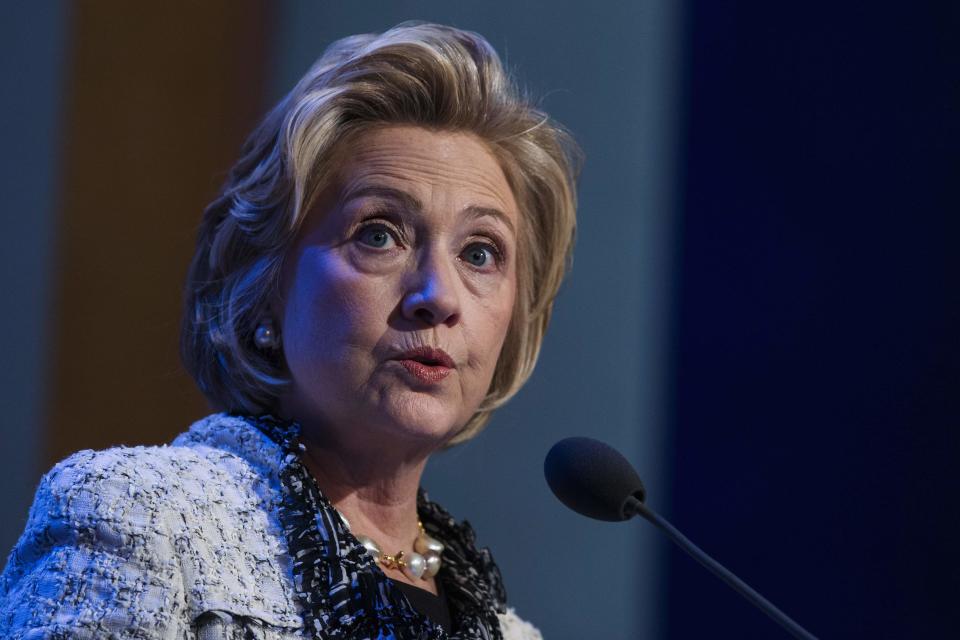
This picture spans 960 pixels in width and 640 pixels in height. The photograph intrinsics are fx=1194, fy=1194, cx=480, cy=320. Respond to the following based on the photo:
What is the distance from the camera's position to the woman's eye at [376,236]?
1.66 metres

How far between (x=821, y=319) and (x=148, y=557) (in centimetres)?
209

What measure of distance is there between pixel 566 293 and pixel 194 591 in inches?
81.0

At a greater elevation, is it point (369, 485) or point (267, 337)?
point (267, 337)

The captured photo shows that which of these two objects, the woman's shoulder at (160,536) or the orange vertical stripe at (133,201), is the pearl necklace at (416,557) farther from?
the orange vertical stripe at (133,201)

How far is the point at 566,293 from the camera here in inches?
131

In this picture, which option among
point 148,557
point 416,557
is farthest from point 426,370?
point 148,557

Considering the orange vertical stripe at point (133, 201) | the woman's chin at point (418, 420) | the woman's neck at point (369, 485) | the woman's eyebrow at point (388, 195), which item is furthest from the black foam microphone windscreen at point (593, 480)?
the orange vertical stripe at point (133, 201)

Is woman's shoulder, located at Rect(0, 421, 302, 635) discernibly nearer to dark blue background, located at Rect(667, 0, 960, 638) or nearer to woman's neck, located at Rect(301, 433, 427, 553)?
woman's neck, located at Rect(301, 433, 427, 553)

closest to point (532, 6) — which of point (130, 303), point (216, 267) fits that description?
point (130, 303)

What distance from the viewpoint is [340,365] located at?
161 centimetres

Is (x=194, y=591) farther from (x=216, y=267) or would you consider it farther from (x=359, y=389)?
(x=216, y=267)

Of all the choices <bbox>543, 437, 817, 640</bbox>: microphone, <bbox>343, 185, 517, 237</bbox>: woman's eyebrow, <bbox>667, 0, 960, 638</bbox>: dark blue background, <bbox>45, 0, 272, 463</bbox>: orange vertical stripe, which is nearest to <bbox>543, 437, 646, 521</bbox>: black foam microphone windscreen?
<bbox>543, 437, 817, 640</bbox>: microphone

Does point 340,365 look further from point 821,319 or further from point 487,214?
point 821,319

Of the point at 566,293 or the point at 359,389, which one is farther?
the point at 566,293
